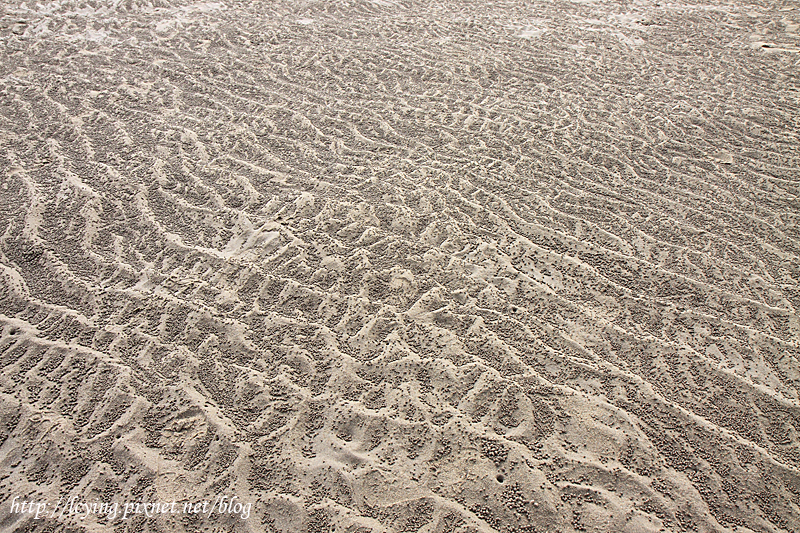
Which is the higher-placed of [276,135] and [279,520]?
[276,135]

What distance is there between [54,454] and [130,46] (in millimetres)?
6351

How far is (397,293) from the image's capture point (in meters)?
3.87

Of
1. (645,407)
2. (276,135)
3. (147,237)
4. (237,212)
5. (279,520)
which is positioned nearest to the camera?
(279,520)

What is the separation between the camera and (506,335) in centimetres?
359

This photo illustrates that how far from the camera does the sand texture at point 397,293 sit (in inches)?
111

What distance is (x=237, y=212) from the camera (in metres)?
4.57

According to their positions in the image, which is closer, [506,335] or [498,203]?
[506,335]

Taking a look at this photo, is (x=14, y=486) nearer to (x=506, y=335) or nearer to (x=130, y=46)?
(x=506, y=335)

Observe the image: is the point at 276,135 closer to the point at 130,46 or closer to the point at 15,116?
the point at 15,116

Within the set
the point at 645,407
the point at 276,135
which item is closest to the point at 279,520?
the point at 645,407

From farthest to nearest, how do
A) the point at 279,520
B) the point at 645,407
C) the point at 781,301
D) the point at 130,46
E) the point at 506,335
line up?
the point at 130,46
the point at 781,301
the point at 506,335
the point at 645,407
the point at 279,520

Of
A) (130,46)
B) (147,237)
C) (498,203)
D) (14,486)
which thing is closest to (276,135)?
(147,237)

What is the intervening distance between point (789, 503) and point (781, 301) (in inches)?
67.4

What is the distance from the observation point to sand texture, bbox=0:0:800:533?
111 inches
